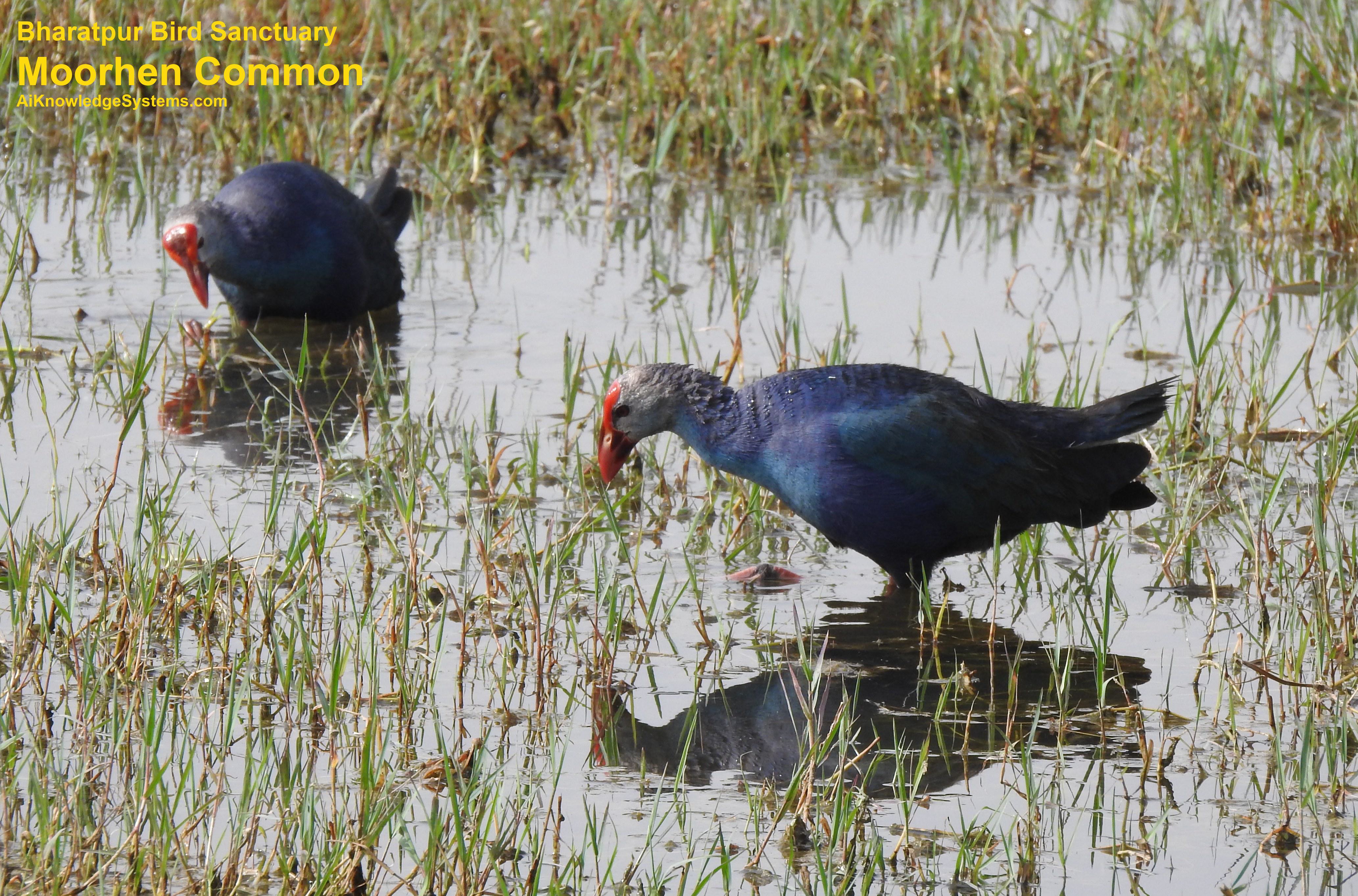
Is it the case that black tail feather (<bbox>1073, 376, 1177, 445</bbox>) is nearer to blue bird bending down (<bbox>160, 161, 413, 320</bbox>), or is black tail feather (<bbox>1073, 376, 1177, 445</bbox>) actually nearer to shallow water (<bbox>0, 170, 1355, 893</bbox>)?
shallow water (<bbox>0, 170, 1355, 893</bbox>)

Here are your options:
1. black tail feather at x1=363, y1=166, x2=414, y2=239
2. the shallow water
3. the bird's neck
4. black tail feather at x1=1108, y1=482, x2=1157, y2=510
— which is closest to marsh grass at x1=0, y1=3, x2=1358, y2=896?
the shallow water

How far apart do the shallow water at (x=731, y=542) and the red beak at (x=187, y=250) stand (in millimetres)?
226

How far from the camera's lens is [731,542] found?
5.02 meters

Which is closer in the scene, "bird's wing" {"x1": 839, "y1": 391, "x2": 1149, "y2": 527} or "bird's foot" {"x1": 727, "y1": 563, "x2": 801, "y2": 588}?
"bird's wing" {"x1": 839, "y1": 391, "x2": 1149, "y2": 527}

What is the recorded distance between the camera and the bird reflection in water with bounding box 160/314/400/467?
556 centimetres

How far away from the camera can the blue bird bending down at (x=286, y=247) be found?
661 centimetres

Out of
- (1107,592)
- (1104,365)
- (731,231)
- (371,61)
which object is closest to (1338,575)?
(1107,592)

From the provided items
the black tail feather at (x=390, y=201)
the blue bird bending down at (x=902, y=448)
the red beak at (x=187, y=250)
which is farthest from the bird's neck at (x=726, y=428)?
the black tail feather at (x=390, y=201)

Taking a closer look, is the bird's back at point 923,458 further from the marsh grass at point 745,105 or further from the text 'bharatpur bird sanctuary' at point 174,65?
the text 'bharatpur bird sanctuary' at point 174,65

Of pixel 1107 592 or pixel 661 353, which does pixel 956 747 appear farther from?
pixel 661 353

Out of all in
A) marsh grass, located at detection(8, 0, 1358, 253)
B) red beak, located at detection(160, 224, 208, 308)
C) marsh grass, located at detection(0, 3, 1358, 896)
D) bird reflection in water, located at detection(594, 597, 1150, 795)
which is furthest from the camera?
marsh grass, located at detection(8, 0, 1358, 253)

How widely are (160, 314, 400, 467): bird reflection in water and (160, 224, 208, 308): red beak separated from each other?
0.18 meters

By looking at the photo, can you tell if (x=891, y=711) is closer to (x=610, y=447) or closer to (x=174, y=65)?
(x=610, y=447)

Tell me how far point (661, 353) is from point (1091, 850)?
10.7 feet
